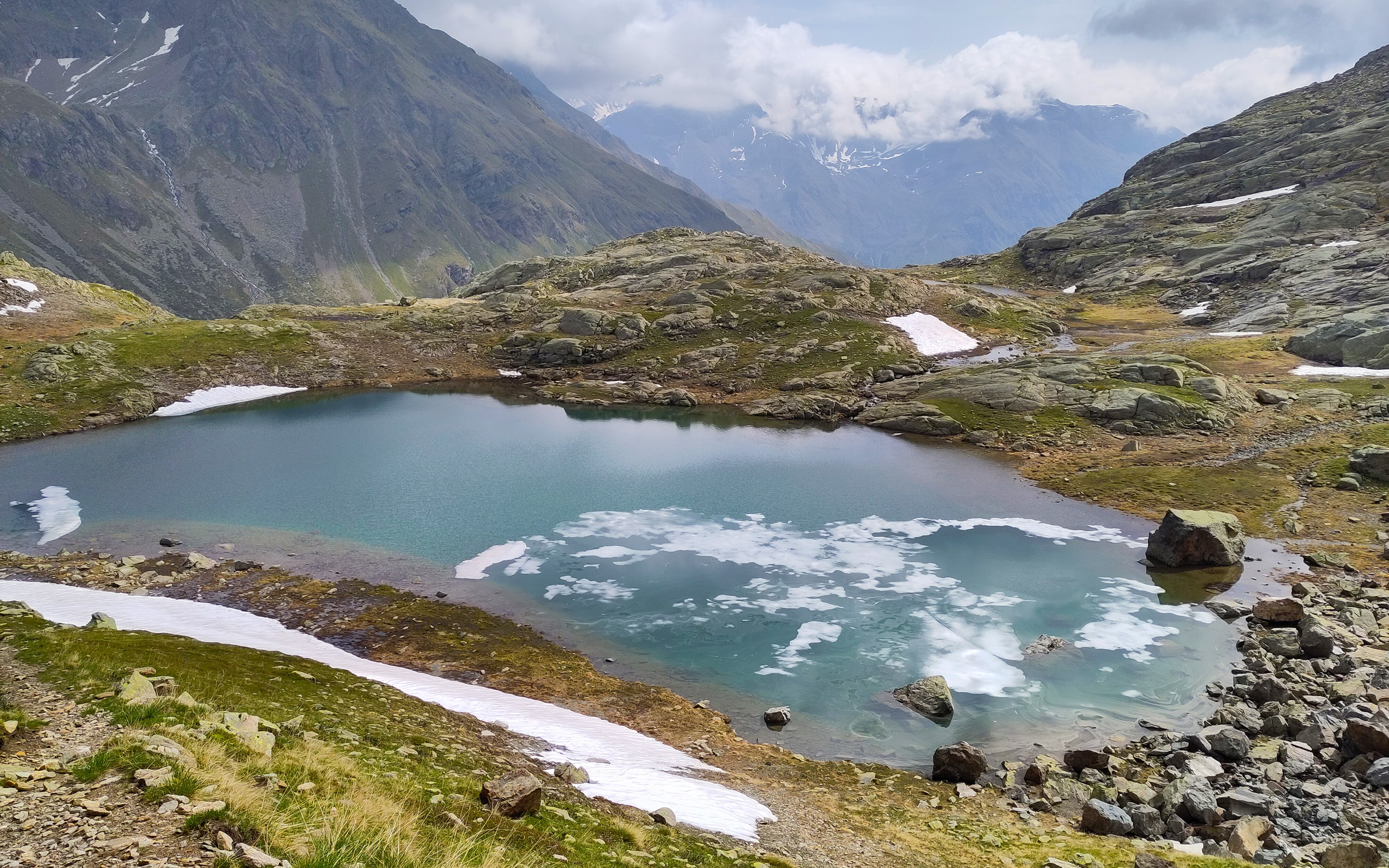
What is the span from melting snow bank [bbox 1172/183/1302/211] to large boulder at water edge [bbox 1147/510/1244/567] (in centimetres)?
15597

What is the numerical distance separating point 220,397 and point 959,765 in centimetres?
9457

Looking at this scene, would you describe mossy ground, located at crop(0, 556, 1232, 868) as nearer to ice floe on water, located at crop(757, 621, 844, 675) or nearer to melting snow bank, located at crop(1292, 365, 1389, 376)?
ice floe on water, located at crop(757, 621, 844, 675)

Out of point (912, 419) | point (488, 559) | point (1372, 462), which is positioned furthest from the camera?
point (912, 419)

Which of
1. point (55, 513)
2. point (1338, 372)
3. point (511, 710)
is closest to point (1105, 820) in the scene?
point (511, 710)

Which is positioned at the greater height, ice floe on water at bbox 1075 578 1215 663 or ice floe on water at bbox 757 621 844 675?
ice floe on water at bbox 1075 578 1215 663

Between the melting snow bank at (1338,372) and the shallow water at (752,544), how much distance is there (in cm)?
4449

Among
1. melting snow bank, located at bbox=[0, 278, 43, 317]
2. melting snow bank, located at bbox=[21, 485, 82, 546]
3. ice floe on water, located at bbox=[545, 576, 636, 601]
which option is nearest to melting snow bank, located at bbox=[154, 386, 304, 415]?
melting snow bank, located at bbox=[21, 485, 82, 546]

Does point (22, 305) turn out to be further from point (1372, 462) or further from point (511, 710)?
point (1372, 462)

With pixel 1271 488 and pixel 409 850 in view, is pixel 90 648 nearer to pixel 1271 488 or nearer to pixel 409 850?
pixel 409 850

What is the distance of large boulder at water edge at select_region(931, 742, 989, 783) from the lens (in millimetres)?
23266

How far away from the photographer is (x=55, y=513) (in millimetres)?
46562

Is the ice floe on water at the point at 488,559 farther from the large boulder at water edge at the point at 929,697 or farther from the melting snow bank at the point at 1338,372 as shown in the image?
the melting snow bank at the point at 1338,372

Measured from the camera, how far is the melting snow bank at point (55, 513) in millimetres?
42969

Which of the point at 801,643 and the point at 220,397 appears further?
the point at 220,397
